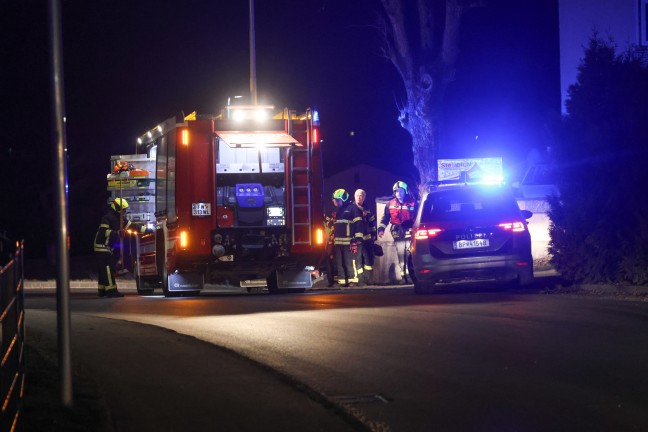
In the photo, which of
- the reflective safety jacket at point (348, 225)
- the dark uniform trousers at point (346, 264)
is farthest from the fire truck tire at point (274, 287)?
the reflective safety jacket at point (348, 225)

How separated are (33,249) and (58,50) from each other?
146 ft

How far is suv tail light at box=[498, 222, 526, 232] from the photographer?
16.0 m

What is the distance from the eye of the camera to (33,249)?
4956 centimetres

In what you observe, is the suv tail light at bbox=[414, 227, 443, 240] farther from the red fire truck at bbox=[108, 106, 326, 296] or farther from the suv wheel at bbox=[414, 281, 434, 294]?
the red fire truck at bbox=[108, 106, 326, 296]

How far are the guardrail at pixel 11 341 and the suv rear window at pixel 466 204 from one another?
10.0 meters

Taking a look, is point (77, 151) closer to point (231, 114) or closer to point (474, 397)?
point (231, 114)

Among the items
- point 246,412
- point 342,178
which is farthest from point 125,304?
point 342,178

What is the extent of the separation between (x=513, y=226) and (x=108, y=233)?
800cm

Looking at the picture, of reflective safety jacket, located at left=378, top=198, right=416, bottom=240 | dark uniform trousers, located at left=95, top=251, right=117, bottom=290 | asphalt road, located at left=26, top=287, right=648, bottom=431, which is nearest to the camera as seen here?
asphalt road, located at left=26, top=287, right=648, bottom=431

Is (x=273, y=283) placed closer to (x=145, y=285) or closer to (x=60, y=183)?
(x=145, y=285)

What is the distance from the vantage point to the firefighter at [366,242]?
2080 cm

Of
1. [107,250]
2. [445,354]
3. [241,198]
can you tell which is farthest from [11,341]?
[107,250]

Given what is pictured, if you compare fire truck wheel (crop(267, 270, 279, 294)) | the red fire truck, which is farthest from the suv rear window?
fire truck wheel (crop(267, 270, 279, 294))

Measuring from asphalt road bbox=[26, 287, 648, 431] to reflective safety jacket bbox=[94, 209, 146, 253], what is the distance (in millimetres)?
3788
